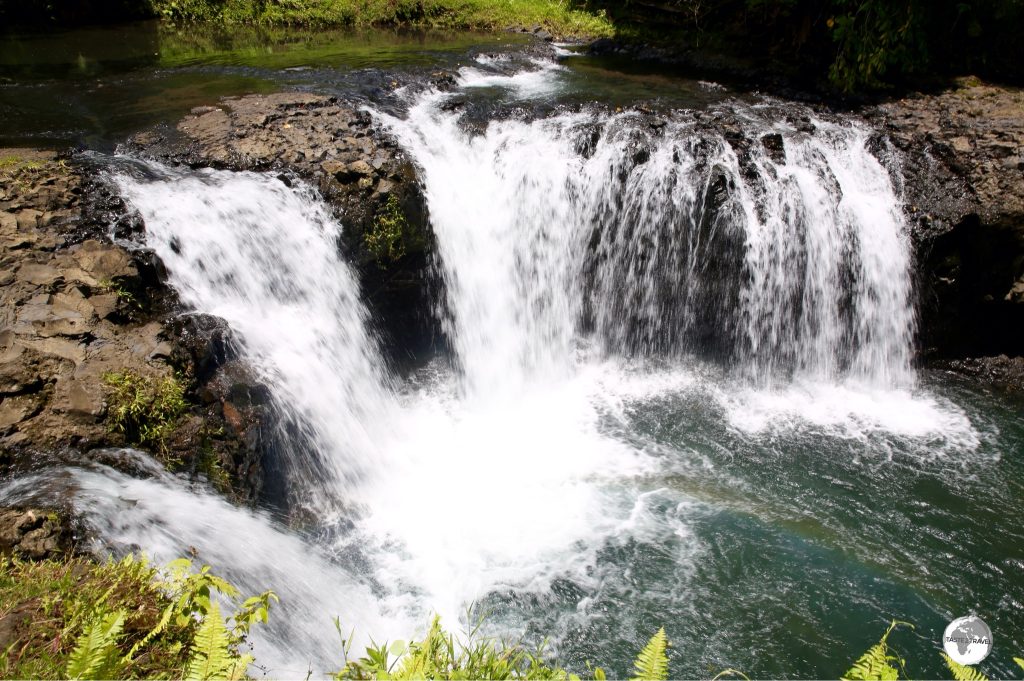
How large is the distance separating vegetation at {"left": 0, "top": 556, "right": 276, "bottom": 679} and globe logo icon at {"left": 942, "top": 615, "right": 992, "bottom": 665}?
13.2 ft

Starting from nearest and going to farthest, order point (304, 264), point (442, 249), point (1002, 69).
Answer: point (304, 264) → point (442, 249) → point (1002, 69)

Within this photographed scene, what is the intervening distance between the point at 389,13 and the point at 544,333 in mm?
11541

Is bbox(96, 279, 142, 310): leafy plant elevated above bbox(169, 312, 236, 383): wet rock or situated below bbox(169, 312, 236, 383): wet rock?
above

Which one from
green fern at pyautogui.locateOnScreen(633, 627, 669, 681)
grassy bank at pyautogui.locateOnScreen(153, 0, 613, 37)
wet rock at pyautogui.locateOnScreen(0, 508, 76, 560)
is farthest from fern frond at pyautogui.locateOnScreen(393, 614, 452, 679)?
grassy bank at pyautogui.locateOnScreen(153, 0, 613, 37)

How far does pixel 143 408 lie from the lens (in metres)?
4.23

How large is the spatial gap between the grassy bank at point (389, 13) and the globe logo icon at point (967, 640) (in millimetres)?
13672

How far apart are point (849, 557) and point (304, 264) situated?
17.5 feet

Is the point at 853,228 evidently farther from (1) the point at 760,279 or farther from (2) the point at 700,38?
(2) the point at 700,38

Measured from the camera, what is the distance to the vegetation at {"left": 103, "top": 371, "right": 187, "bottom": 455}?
4.13m

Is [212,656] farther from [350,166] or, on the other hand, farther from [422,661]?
[350,166]

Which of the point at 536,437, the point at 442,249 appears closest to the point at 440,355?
the point at 442,249

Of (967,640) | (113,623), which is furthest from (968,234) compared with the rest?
(113,623)

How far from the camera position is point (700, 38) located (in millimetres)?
11883

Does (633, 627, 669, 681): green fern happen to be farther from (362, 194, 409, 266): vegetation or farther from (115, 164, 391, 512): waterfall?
(362, 194, 409, 266): vegetation
